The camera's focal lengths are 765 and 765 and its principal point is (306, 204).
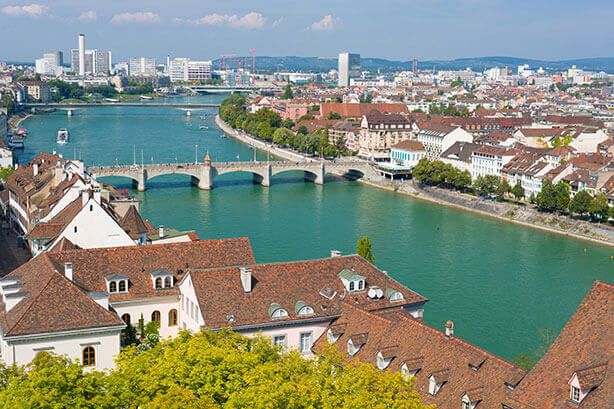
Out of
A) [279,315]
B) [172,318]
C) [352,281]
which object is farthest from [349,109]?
[279,315]

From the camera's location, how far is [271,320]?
25.7 m

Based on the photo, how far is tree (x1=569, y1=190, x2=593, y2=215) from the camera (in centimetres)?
6175

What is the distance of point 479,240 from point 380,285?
3154 centimetres

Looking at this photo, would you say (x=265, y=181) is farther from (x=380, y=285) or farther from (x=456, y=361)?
(x=456, y=361)

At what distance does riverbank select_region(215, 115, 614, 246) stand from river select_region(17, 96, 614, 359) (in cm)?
126

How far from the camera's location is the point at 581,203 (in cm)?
6194

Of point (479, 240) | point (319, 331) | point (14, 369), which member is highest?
point (14, 369)

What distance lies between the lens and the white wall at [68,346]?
23.0 metres

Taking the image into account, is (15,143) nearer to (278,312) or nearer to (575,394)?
(278,312)

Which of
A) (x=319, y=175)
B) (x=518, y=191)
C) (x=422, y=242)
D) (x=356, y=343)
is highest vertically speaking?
(x=356, y=343)

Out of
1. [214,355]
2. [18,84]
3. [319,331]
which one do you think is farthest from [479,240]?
[18,84]

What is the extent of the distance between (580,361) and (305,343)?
1057 centimetres

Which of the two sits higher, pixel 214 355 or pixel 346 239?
pixel 214 355

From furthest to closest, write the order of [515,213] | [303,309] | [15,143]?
[15,143]
[515,213]
[303,309]
